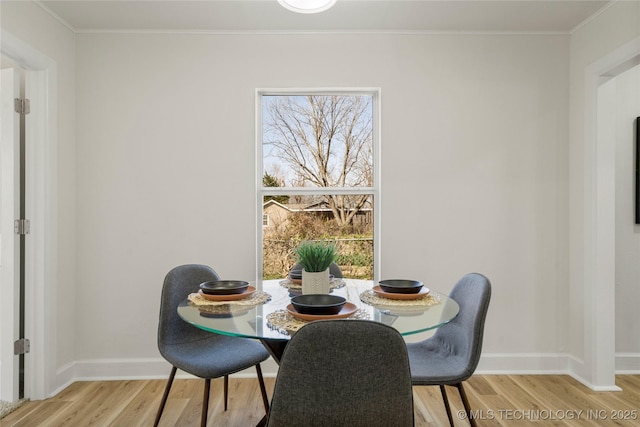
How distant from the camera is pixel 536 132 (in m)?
3.05

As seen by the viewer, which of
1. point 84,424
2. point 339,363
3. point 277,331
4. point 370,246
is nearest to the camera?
point 339,363

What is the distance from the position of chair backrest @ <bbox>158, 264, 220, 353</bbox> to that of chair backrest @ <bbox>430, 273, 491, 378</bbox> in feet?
4.27

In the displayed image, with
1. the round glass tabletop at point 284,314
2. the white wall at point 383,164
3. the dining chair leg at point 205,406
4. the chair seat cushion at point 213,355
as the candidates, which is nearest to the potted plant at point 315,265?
the round glass tabletop at point 284,314

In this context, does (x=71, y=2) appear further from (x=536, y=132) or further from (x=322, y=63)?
(x=536, y=132)

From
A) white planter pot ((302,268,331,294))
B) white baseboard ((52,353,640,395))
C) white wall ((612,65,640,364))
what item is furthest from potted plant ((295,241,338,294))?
white wall ((612,65,640,364))

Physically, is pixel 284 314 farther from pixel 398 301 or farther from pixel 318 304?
pixel 398 301

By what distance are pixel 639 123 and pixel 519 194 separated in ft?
3.37

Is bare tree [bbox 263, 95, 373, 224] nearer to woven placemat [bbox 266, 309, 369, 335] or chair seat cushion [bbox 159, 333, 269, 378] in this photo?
chair seat cushion [bbox 159, 333, 269, 378]

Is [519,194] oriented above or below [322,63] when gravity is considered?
below

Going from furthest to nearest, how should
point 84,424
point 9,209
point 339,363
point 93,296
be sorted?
point 93,296
point 9,209
point 84,424
point 339,363

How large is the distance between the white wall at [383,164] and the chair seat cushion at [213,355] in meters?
0.83

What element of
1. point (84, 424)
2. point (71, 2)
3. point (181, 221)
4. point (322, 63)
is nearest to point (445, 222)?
point (322, 63)

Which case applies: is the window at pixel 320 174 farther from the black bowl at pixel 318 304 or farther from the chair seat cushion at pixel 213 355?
the black bowl at pixel 318 304

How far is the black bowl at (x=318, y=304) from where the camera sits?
59.0 inches
